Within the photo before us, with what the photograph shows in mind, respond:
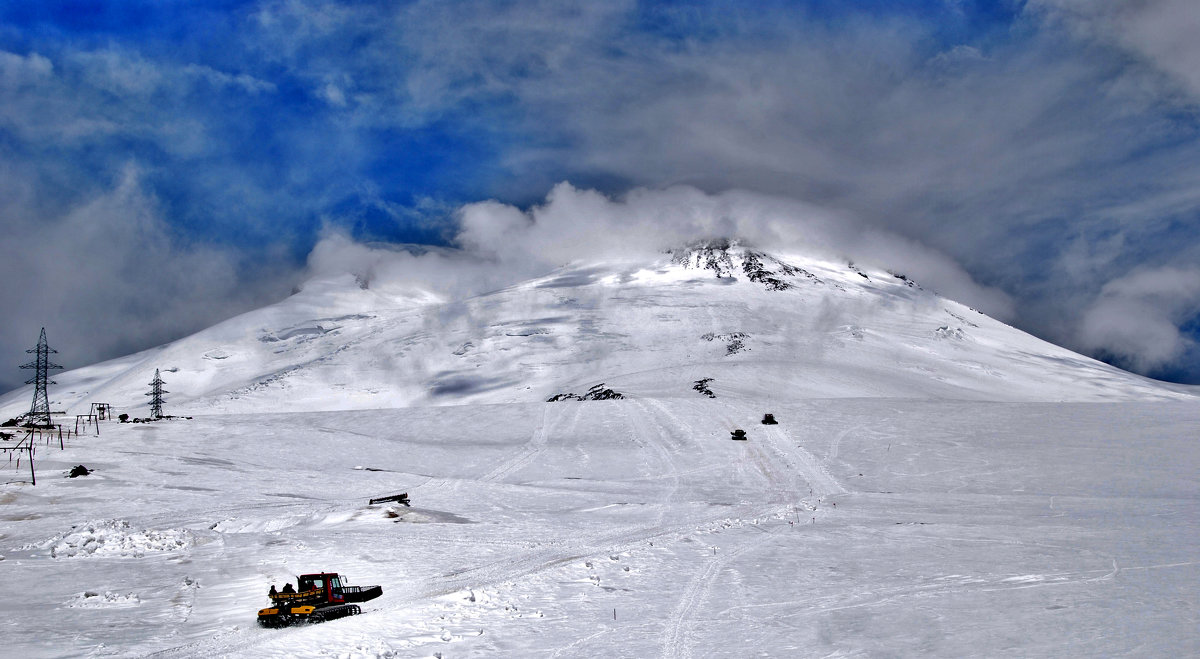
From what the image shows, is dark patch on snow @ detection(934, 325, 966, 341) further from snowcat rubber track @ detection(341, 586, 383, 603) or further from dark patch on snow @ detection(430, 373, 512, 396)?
snowcat rubber track @ detection(341, 586, 383, 603)

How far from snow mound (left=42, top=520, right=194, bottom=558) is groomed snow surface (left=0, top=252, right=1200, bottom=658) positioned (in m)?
0.11

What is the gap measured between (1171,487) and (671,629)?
3139 centimetres

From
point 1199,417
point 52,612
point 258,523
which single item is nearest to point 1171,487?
point 1199,417

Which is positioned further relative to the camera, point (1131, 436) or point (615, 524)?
point (1131, 436)

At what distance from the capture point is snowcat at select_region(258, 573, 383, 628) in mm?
16703

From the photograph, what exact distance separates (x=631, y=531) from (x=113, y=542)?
17.6 meters

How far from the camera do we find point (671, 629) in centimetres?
1521

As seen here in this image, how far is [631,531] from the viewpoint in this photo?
91.8 feet

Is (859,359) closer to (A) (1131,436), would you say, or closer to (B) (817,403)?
(B) (817,403)

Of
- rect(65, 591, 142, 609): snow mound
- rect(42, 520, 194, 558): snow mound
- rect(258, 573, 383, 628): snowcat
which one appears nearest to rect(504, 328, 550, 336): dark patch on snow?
rect(42, 520, 194, 558): snow mound

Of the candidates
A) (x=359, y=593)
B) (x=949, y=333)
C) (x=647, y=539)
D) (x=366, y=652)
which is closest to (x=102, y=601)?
(x=359, y=593)

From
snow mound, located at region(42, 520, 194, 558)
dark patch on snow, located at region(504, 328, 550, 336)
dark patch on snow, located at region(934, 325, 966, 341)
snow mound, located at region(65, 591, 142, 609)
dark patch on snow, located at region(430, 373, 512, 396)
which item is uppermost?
dark patch on snow, located at region(504, 328, 550, 336)

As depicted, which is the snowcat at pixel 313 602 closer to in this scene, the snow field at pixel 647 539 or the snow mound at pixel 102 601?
the snow field at pixel 647 539

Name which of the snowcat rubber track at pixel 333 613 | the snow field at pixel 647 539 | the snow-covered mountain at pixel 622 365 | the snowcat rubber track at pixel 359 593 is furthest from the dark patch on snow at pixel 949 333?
the snowcat rubber track at pixel 333 613
